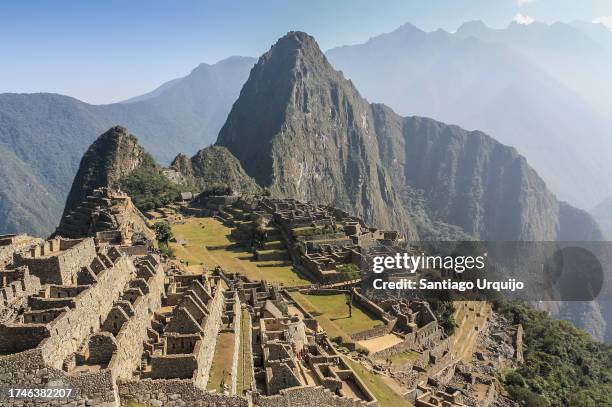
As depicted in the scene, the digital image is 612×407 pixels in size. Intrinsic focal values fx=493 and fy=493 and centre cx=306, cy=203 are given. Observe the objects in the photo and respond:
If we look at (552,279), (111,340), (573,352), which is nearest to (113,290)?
(111,340)

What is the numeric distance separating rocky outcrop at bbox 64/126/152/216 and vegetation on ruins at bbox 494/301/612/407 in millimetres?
93229

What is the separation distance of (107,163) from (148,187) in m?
20.5

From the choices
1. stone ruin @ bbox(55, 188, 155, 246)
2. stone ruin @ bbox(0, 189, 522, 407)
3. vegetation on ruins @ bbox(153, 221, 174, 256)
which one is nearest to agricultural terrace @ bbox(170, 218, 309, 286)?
vegetation on ruins @ bbox(153, 221, 174, 256)

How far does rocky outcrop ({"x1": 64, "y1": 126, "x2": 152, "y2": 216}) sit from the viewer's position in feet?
398

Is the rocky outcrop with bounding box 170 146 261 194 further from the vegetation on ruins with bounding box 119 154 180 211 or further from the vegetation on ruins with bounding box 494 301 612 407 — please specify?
the vegetation on ruins with bounding box 494 301 612 407

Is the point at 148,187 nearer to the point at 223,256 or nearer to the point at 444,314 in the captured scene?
the point at 223,256

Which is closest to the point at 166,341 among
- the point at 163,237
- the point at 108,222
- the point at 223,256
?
the point at 163,237

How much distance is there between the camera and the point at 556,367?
185 ft

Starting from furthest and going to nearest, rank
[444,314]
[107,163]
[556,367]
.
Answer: [107,163] → [556,367] → [444,314]

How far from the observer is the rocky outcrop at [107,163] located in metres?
121

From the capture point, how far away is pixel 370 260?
5847 centimetres

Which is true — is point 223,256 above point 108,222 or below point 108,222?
below

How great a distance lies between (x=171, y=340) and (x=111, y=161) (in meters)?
114

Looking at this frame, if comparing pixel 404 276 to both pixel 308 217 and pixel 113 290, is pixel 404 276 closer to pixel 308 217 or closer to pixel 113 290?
pixel 308 217
